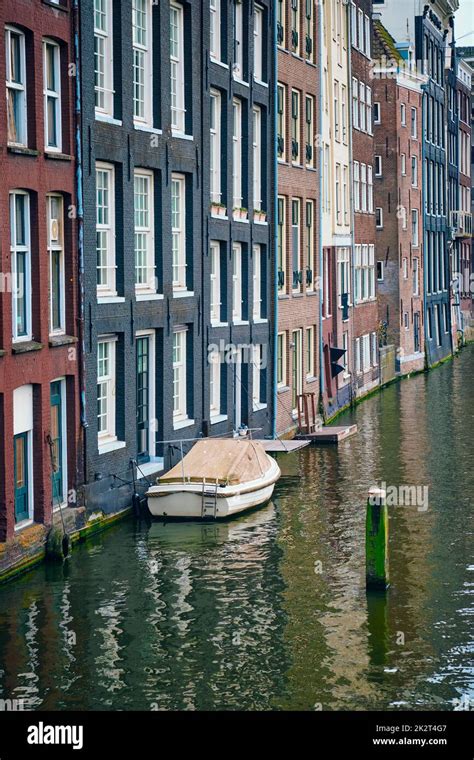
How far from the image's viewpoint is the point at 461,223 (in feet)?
342

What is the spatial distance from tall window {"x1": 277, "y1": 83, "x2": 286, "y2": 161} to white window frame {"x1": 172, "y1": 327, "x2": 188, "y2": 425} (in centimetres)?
1276

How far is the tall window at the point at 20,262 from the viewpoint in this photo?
90.6 feet

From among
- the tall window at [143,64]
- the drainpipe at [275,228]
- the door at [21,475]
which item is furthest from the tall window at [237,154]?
the door at [21,475]

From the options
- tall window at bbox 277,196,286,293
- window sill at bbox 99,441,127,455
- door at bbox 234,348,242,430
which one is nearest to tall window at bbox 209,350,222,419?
door at bbox 234,348,242,430

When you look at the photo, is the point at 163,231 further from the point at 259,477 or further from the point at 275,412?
the point at 275,412

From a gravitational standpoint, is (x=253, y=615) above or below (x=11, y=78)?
below

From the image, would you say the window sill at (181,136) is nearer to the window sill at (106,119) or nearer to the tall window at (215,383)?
the window sill at (106,119)

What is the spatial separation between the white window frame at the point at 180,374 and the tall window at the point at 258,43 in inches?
442

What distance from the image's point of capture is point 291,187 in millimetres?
50125

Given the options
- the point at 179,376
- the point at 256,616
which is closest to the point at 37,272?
the point at 256,616

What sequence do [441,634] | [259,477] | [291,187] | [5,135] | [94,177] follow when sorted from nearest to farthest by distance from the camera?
[441,634] → [5,135] → [94,177] → [259,477] → [291,187]
